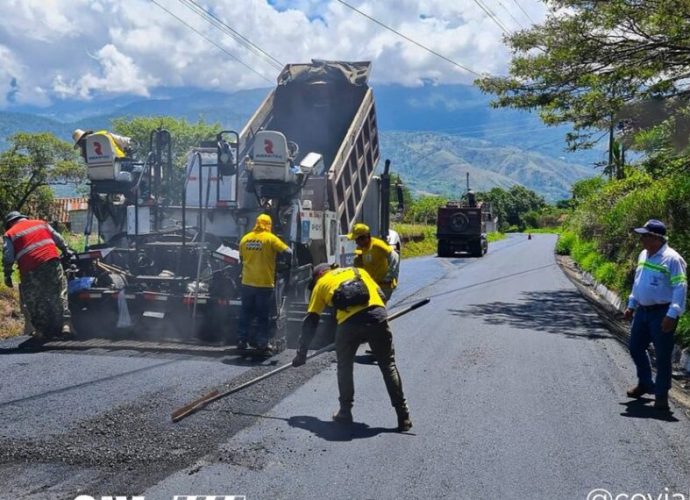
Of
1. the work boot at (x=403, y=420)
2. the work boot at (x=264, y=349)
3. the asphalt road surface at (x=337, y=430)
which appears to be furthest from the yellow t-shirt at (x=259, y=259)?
the work boot at (x=403, y=420)

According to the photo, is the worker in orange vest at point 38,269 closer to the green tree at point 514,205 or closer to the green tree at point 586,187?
the green tree at point 586,187

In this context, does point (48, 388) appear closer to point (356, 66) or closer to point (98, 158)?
point (98, 158)

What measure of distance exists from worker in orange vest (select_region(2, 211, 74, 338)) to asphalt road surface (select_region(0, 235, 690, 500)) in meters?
0.61

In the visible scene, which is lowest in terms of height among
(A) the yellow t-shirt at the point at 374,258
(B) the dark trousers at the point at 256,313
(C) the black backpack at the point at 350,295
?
(B) the dark trousers at the point at 256,313

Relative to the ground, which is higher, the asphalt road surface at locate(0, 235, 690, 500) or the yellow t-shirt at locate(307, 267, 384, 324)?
the yellow t-shirt at locate(307, 267, 384, 324)

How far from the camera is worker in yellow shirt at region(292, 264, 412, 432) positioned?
19.2 ft

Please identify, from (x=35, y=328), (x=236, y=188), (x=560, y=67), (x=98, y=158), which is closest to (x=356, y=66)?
(x=560, y=67)

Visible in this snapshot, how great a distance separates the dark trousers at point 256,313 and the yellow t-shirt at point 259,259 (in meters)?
0.08

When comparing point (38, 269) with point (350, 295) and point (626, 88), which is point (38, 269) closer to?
point (350, 295)

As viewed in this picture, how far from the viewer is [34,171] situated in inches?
1396

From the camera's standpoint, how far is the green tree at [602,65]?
10.9 metres

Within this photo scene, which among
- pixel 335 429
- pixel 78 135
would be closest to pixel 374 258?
pixel 335 429

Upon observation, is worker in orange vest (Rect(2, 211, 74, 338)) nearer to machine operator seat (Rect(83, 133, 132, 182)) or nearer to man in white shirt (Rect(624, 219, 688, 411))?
machine operator seat (Rect(83, 133, 132, 182))

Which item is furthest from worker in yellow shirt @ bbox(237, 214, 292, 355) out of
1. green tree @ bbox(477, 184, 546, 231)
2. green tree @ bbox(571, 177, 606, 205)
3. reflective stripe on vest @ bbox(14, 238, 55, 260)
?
green tree @ bbox(477, 184, 546, 231)
